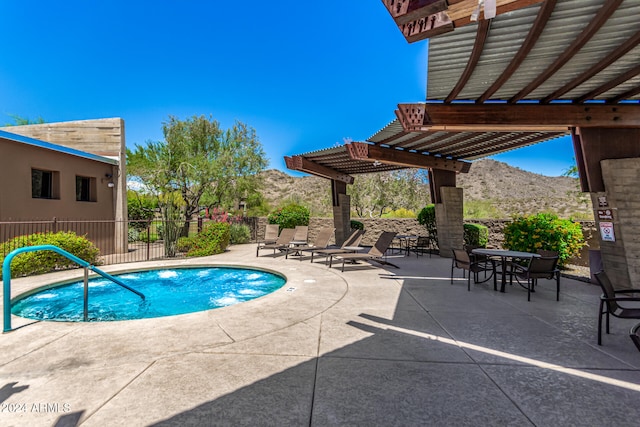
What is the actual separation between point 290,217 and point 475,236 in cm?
780

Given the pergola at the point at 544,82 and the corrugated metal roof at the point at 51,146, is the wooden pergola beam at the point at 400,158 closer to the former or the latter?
the pergola at the point at 544,82

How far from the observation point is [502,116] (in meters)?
5.43

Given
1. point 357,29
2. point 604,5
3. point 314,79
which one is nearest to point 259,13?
point 357,29

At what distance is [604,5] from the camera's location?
2928 millimetres

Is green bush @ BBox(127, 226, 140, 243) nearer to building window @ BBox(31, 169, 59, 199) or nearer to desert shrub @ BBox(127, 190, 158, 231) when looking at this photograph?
desert shrub @ BBox(127, 190, 158, 231)

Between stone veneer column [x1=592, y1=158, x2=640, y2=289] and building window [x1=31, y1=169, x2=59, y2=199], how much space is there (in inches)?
565

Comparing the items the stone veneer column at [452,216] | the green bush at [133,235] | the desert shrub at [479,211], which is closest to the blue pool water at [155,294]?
the stone veneer column at [452,216]

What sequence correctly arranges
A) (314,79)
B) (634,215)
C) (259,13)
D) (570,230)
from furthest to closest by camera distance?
(314,79) < (259,13) < (570,230) < (634,215)

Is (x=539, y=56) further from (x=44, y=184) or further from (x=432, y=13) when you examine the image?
(x=44, y=184)

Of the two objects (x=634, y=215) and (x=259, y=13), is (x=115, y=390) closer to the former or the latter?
(x=634, y=215)

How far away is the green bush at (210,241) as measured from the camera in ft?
34.1

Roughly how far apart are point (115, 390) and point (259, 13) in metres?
19.3

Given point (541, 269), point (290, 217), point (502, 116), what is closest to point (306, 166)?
point (290, 217)

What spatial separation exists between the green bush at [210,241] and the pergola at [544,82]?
22.0 feet
